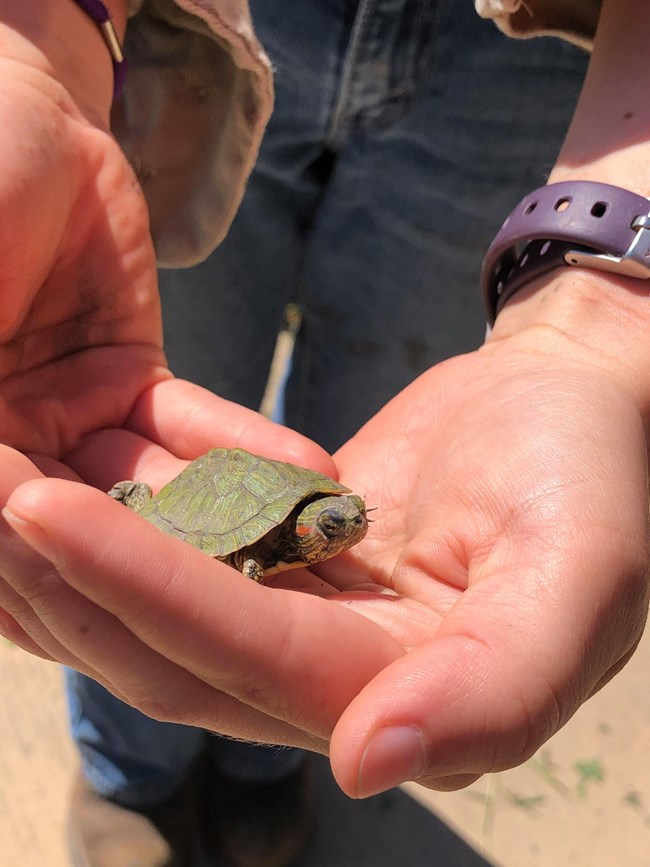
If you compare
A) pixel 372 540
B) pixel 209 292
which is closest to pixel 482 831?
pixel 372 540

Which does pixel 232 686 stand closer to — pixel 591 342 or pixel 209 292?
pixel 591 342

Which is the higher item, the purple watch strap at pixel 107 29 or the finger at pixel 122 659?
the purple watch strap at pixel 107 29

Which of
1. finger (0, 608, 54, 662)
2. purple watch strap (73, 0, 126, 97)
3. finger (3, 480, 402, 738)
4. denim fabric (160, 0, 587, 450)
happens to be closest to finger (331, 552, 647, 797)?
finger (3, 480, 402, 738)

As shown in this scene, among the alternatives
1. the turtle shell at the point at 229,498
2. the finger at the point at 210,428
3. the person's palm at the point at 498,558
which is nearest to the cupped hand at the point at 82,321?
the finger at the point at 210,428

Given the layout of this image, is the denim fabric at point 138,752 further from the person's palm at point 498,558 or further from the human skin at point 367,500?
the person's palm at point 498,558

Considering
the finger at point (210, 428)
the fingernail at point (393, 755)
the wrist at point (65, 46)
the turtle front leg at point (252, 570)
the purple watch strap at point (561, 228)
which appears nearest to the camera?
the fingernail at point (393, 755)

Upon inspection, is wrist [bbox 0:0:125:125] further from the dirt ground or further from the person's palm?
the dirt ground
